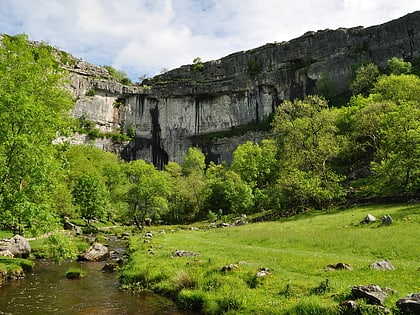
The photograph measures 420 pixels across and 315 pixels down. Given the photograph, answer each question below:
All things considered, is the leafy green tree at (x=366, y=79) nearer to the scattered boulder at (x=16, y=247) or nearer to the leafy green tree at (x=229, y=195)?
the leafy green tree at (x=229, y=195)

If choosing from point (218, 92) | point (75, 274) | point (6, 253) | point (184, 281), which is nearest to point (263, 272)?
point (184, 281)

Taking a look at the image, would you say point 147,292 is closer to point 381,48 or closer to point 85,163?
point 85,163

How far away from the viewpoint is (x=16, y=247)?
2620cm

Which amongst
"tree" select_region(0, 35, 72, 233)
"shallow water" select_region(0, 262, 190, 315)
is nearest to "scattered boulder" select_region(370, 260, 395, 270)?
"shallow water" select_region(0, 262, 190, 315)

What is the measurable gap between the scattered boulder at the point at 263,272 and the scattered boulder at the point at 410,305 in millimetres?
6185

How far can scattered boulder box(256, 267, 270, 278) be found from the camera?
14934 mm

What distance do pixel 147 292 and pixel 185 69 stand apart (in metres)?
106

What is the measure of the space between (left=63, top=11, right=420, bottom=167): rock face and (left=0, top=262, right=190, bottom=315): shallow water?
8006cm

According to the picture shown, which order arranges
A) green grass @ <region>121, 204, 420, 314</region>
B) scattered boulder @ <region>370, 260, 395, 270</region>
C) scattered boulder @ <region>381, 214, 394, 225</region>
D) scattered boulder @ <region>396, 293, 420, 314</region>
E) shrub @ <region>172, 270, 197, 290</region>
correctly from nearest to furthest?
1. scattered boulder @ <region>396, 293, 420, 314</region>
2. green grass @ <region>121, 204, 420, 314</region>
3. scattered boulder @ <region>370, 260, 395, 270</region>
4. shrub @ <region>172, 270, 197, 290</region>
5. scattered boulder @ <region>381, 214, 394, 225</region>

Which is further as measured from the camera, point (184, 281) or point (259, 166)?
point (259, 166)

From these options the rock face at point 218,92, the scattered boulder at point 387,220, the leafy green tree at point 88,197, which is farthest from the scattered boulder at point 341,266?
the rock face at point 218,92

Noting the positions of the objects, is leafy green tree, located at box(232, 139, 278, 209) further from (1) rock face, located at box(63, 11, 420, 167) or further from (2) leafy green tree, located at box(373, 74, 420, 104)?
(1) rock face, located at box(63, 11, 420, 167)

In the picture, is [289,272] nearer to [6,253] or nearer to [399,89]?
[6,253]

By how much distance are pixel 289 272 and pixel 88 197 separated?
4268 cm
